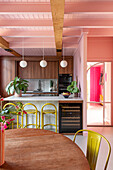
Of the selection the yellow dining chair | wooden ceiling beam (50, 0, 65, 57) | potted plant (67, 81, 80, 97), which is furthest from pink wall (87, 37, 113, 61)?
the yellow dining chair

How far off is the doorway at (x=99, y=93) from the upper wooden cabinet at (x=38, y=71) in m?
3.00

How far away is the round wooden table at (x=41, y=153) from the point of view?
4.09ft

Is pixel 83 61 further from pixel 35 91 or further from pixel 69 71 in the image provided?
pixel 35 91

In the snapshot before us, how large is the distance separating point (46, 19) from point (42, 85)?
16.1 feet

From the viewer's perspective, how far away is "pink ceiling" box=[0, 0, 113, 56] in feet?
10.1

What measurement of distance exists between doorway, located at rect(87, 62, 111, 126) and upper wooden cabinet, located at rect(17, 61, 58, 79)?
9.86ft

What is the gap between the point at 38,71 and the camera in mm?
8180

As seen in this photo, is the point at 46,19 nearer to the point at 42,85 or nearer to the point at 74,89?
the point at 74,89

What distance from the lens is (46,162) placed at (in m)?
1.30

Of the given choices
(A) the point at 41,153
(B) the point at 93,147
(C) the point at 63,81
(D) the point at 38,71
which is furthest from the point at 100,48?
(A) the point at 41,153

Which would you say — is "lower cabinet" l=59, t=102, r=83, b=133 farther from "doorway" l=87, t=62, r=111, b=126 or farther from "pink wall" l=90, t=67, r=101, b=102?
"pink wall" l=90, t=67, r=101, b=102

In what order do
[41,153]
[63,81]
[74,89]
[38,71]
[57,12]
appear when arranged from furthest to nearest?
1. [38,71]
2. [63,81]
3. [74,89]
4. [57,12]
5. [41,153]

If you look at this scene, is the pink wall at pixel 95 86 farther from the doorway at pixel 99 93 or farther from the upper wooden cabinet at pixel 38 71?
the upper wooden cabinet at pixel 38 71

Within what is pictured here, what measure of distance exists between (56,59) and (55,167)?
695 cm
